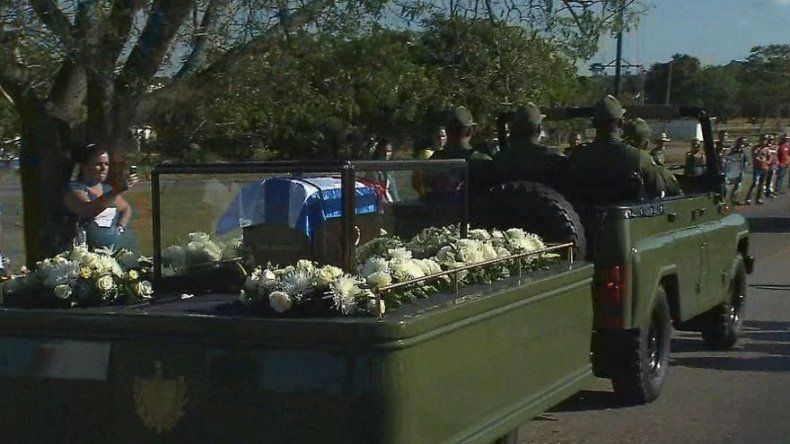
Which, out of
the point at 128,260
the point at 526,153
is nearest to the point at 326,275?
the point at 128,260

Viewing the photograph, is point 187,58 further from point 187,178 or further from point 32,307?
point 32,307

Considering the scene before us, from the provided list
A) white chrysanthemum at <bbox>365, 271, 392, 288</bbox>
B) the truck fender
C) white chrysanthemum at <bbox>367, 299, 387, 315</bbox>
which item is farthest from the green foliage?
white chrysanthemum at <bbox>367, 299, 387, 315</bbox>

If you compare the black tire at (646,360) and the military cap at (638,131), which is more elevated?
the military cap at (638,131)

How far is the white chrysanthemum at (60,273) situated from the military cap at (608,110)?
4.04 metres

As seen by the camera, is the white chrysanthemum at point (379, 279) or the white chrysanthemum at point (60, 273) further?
the white chrysanthemum at point (60, 273)

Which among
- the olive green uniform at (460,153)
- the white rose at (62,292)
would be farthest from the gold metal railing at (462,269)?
the olive green uniform at (460,153)

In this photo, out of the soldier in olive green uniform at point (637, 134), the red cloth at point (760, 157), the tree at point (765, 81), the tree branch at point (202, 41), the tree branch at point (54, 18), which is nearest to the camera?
the tree branch at point (54, 18)

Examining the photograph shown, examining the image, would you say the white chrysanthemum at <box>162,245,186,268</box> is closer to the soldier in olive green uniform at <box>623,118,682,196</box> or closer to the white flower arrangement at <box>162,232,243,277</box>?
the white flower arrangement at <box>162,232,243,277</box>

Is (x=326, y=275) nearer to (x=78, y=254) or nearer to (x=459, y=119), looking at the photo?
(x=78, y=254)

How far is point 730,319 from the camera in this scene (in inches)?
400

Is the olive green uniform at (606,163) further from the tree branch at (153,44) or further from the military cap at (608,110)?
the tree branch at (153,44)

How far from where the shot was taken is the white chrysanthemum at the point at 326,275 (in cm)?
471

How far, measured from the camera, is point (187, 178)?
18.8ft

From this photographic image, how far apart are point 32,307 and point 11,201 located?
910 inches
